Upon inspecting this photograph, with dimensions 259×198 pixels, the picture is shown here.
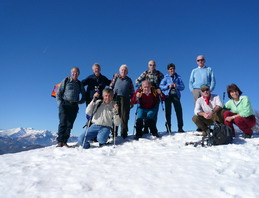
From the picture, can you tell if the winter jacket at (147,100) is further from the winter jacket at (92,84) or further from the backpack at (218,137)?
the backpack at (218,137)

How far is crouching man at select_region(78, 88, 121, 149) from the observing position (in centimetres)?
692

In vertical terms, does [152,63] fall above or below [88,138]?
above

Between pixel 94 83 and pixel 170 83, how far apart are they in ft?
11.6

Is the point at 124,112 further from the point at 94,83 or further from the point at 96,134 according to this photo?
the point at 94,83

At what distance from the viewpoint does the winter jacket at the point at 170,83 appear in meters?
8.70

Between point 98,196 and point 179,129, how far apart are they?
21.7ft

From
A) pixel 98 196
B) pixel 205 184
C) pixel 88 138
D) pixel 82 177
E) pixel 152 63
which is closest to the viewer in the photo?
pixel 98 196

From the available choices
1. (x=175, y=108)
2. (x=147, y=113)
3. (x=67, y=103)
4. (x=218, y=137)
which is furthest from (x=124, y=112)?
→ (x=218, y=137)

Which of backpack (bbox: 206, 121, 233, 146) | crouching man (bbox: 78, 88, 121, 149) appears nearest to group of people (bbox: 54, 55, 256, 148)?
crouching man (bbox: 78, 88, 121, 149)

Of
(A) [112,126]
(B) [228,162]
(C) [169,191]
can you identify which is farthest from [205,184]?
(A) [112,126]

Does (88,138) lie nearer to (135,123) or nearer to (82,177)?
(135,123)

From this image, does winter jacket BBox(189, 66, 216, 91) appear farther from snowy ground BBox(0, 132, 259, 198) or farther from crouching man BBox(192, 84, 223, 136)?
snowy ground BBox(0, 132, 259, 198)

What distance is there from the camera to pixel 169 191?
3.10 metres

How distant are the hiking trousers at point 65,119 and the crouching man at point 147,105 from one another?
257 cm
